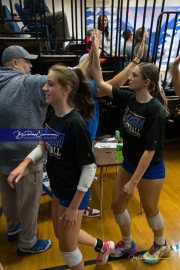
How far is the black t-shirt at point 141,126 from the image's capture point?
1215mm

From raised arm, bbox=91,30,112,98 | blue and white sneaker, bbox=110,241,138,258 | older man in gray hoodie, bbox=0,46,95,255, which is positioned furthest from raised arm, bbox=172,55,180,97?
blue and white sneaker, bbox=110,241,138,258

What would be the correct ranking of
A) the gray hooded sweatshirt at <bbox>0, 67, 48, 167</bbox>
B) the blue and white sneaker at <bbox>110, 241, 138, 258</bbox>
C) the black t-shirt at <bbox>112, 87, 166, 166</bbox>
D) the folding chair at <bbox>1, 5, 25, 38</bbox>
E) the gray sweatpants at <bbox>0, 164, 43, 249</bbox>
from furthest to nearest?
1. the folding chair at <bbox>1, 5, 25, 38</bbox>
2. the blue and white sneaker at <bbox>110, 241, 138, 258</bbox>
3. the gray sweatpants at <bbox>0, 164, 43, 249</bbox>
4. the gray hooded sweatshirt at <bbox>0, 67, 48, 167</bbox>
5. the black t-shirt at <bbox>112, 87, 166, 166</bbox>

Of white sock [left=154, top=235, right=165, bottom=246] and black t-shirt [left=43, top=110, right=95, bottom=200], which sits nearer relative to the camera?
black t-shirt [left=43, top=110, right=95, bottom=200]

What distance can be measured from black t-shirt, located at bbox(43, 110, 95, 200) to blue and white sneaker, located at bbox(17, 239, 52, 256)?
907 mm

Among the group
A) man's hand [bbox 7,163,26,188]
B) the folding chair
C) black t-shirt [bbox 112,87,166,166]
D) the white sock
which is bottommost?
the white sock

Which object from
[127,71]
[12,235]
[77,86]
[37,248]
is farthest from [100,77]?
[12,235]

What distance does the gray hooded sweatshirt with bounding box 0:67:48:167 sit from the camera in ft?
4.54

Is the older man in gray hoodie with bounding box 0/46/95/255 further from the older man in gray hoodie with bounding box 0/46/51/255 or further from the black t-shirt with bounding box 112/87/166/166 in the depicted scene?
the black t-shirt with bounding box 112/87/166/166

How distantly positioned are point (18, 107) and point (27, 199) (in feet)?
2.28

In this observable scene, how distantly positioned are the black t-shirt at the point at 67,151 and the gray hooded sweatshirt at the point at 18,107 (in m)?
0.32

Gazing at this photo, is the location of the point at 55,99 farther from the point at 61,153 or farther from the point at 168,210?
the point at 168,210

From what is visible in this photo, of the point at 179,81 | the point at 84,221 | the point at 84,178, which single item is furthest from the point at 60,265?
the point at 179,81

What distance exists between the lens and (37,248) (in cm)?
175

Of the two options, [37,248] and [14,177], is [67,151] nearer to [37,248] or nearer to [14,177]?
[14,177]
